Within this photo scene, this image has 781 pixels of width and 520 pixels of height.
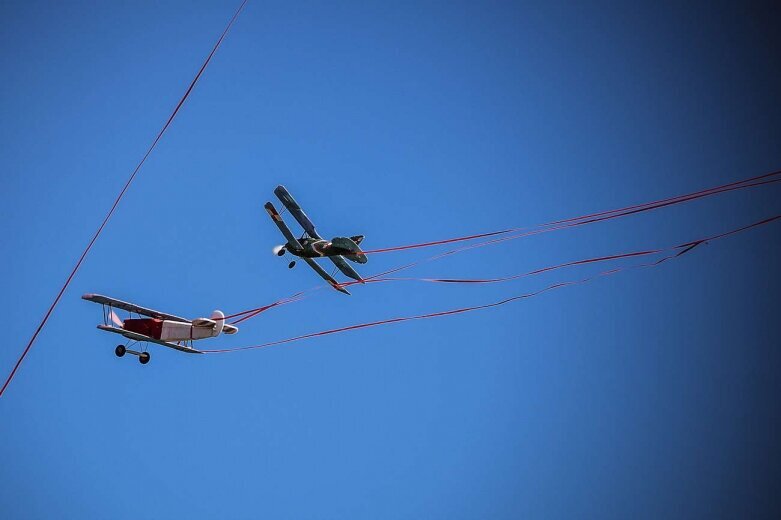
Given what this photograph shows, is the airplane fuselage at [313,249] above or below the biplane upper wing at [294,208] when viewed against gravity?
below

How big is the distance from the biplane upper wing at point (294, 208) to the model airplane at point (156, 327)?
7266 millimetres

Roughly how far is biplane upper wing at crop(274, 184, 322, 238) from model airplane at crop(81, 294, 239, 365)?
286 inches

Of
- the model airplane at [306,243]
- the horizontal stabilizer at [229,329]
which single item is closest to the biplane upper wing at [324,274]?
the model airplane at [306,243]

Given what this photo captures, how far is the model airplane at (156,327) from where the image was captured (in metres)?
22.5

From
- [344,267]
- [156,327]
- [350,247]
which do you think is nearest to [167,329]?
[156,327]

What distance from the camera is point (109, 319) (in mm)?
23594

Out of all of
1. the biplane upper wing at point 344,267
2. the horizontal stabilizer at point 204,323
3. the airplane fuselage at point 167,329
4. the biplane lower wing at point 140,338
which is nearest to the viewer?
the biplane lower wing at point 140,338

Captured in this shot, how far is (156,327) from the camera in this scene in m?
23.1

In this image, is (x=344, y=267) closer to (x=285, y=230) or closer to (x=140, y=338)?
(x=285, y=230)

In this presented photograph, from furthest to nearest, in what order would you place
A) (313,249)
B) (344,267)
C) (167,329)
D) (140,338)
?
1. (344,267)
2. (313,249)
3. (167,329)
4. (140,338)

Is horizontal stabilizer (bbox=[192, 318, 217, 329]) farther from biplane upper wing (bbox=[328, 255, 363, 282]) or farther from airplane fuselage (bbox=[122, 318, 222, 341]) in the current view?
biplane upper wing (bbox=[328, 255, 363, 282])

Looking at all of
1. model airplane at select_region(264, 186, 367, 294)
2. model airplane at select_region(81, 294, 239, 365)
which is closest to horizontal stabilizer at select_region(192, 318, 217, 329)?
model airplane at select_region(81, 294, 239, 365)

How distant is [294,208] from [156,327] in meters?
9.30

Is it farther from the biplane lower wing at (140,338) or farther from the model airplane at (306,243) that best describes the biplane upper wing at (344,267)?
the biplane lower wing at (140,338)
